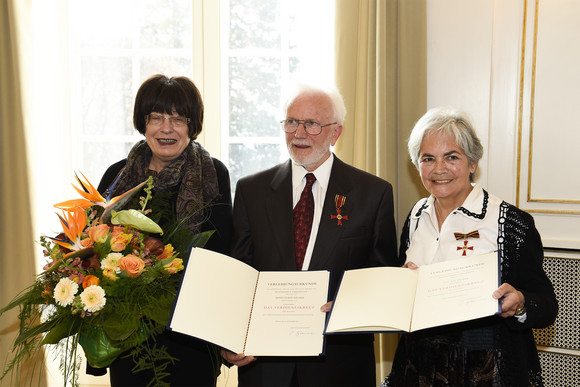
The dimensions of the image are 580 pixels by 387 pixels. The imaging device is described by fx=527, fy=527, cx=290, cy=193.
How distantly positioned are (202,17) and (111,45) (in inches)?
29.1

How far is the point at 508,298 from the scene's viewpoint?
168 centimetres

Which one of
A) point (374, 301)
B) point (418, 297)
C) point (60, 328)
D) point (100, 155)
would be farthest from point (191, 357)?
point (100, 155)

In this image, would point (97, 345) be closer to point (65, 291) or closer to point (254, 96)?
point (65, 291)

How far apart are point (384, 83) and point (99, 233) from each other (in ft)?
6.74

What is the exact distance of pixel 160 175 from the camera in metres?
2.32

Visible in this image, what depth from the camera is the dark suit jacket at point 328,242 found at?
208 cm

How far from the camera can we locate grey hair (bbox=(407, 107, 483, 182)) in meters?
2.03

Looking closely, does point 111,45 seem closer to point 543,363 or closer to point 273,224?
point 273,224

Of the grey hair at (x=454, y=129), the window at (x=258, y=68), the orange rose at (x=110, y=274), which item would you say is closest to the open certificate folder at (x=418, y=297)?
the grey hair at (x=454, y=129)

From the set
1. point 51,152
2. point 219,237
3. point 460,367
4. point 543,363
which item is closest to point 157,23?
point 51,152

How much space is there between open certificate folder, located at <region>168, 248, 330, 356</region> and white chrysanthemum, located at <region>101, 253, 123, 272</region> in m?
0.22

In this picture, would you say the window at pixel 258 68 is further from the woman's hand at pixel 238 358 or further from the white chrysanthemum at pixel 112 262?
the white chrysanthemum at pixel 112 262

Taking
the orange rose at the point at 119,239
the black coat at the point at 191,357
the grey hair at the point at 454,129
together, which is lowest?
the black coat at the point at 191,357

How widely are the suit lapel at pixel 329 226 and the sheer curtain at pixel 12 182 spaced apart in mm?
2364
